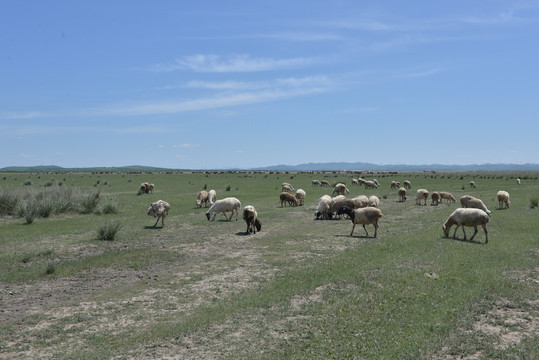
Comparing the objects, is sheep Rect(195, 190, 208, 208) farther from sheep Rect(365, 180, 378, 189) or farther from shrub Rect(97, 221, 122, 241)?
sheep Rect(365, 180, 378, 189)

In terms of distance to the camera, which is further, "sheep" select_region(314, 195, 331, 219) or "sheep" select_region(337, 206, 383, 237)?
"sheep" select_region(314, 195, 331, 219)

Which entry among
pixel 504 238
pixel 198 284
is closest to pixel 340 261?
pixel 198 284

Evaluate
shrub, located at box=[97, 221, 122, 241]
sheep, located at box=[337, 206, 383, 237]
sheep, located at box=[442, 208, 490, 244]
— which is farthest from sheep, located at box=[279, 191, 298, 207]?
shrub, located at box=[97, 221, 122, 241]

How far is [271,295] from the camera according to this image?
10.1 metres

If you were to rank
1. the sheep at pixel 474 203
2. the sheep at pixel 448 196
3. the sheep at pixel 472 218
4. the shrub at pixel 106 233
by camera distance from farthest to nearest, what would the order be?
the sheep at pixel 448 196
the sheep at pixel 474 203
the shrub at pixel 106 233
the sheep at pixel 472 218

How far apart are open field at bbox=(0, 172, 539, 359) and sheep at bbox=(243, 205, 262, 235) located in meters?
0.83

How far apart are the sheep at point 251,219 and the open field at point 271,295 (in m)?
0.83

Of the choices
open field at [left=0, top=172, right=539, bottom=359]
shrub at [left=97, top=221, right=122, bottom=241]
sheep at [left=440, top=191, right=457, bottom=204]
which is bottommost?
open field at [left=0, top=172, right=539, bottom=359]

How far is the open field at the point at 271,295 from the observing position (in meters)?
7.29

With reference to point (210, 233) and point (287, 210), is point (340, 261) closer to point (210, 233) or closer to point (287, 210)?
point (210, 233)

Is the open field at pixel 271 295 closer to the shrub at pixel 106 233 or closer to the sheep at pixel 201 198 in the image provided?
the shrub at pixel 106 233

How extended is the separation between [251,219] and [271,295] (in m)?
9.47

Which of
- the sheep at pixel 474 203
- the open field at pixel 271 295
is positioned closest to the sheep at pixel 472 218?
the open field at pixel 271 295

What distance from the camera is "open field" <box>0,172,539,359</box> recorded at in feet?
23.9
